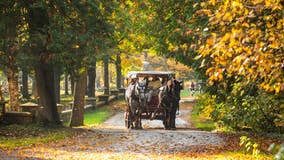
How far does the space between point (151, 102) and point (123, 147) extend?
818cm

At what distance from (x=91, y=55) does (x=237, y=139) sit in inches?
246

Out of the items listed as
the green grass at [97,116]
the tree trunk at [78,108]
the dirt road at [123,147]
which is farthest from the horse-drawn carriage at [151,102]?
the green grass at [97,116]

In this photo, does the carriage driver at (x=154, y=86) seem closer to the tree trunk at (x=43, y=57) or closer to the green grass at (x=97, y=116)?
the tree trunk at (x=43, y=57)

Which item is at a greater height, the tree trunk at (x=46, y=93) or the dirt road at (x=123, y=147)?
the tree trunk at (x=46, y=93)

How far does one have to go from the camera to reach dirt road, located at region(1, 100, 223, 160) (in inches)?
482

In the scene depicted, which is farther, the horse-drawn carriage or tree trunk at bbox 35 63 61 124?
the horse-drawn carriage

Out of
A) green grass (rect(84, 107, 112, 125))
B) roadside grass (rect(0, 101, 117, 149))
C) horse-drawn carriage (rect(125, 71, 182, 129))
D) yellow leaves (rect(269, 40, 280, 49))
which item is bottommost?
green grass (rect(84, 107, 112, 125))

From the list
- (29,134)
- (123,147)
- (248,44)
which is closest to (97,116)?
(29,134)

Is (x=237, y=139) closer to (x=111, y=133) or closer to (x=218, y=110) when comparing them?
(x=218, y=110)

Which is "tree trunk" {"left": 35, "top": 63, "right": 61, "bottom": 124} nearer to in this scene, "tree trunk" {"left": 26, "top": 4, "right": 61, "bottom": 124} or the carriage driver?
"tree trunk" {"left": 26, "top": 4, "right": 61, "bottom": 124}

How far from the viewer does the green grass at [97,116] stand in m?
30.7

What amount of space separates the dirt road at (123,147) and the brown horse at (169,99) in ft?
12.3

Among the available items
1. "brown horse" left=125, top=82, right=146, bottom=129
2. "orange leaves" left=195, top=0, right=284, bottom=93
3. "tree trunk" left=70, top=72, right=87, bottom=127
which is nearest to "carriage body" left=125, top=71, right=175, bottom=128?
"brown horse" left=125, top=82, right=146, bottom=129

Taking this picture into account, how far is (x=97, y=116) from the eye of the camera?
111 feet
